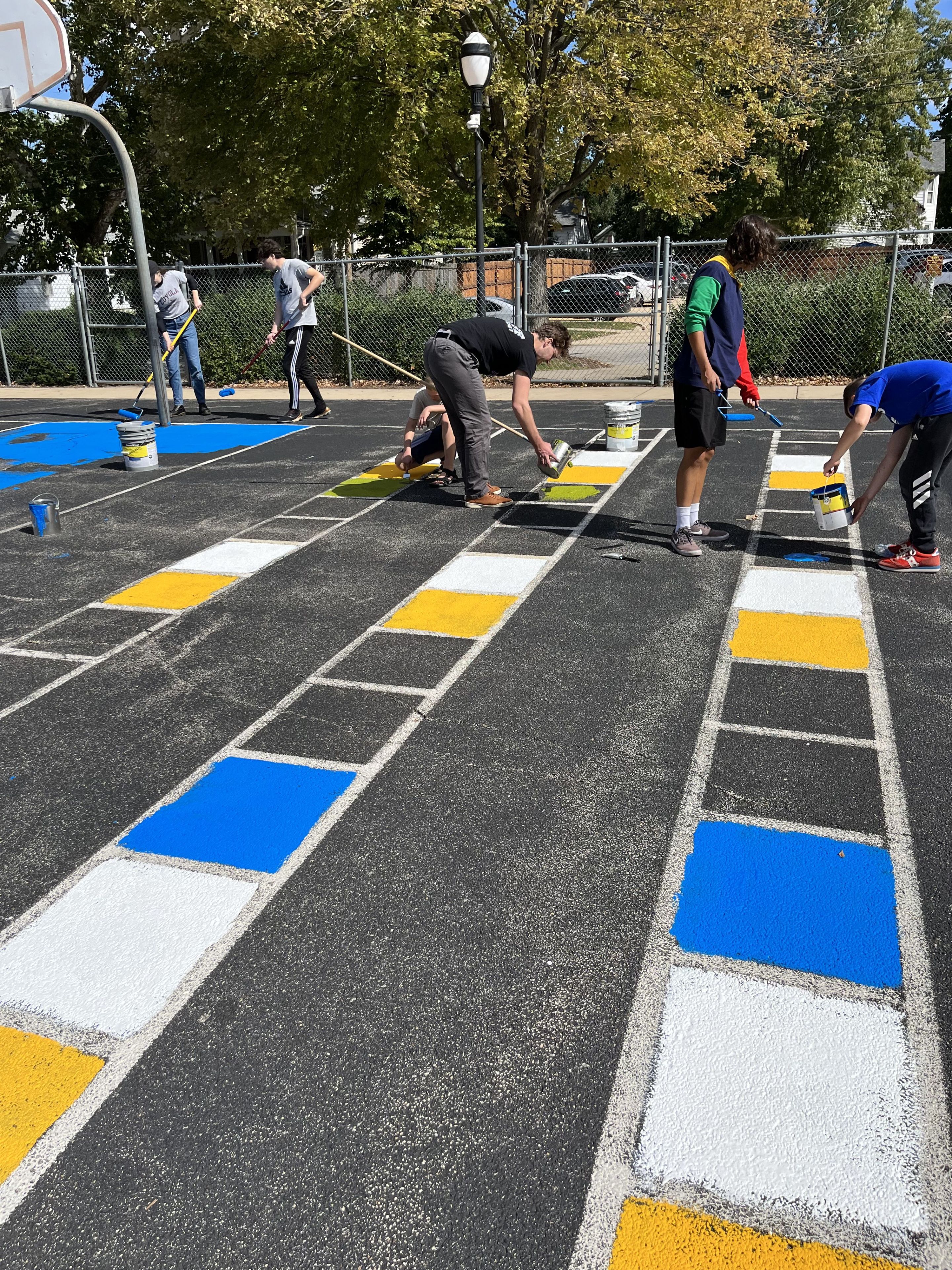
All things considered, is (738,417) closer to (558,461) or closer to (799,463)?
(799,463)

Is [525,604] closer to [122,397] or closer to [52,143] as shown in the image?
[122,397]

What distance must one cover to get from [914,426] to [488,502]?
3.31 meters

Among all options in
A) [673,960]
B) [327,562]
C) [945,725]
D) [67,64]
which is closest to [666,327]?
[67,64]

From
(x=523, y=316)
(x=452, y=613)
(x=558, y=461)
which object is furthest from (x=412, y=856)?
(x=523, y=316)

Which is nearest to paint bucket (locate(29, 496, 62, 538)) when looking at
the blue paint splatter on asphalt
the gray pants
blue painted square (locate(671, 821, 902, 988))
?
the blue paint splatter on asphalt

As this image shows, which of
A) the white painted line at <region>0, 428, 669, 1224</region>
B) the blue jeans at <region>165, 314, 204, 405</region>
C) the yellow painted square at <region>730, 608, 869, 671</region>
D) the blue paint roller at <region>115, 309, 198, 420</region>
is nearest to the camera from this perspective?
the white painted line at <region>0, 428, 669, 1224</region>

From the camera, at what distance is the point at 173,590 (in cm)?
596

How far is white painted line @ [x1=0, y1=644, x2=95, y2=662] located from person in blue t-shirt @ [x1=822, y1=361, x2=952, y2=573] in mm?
4329

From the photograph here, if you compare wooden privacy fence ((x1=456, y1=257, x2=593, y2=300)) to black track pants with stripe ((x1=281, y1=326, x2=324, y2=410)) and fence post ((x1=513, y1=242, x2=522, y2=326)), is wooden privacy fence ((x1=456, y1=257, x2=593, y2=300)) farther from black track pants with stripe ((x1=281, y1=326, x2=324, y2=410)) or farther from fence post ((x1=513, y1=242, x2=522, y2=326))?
black track pants with stripe ((x1=281, y1=326, x2=324, y2=410))

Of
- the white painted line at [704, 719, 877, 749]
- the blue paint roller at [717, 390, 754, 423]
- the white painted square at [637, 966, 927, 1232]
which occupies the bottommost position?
the white painted square at [637, 966, 927, 1232]

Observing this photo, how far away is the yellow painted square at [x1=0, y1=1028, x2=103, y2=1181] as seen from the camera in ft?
7.14

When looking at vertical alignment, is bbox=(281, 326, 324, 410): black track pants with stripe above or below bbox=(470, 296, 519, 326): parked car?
below

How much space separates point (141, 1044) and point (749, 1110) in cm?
154

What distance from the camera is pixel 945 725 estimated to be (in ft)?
13.0
